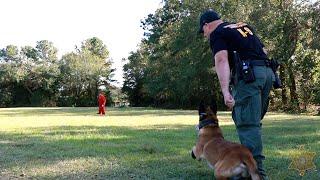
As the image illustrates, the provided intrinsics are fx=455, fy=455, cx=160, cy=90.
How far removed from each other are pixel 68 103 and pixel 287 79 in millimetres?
33376

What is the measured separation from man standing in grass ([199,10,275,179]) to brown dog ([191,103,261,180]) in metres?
0.27

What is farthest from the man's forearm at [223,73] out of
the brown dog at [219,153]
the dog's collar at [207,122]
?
the dog's collar at [207,122]

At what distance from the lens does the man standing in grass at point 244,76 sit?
15.1 ft

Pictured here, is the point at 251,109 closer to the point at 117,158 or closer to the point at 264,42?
the point at 117,158

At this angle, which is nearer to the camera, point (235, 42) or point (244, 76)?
point (244, 76)

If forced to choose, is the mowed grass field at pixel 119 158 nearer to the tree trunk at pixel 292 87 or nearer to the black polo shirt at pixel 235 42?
the black polo shirt at pixel 235 42

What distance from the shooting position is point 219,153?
4578 millimetres

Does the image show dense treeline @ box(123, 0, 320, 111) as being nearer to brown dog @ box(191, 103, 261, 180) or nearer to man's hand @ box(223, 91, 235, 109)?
brown dog @ box(191, 103, 261, 180)

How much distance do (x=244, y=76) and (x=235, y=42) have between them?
1.25 ft

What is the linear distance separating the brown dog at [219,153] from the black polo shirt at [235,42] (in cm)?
84

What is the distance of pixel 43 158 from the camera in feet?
23.7

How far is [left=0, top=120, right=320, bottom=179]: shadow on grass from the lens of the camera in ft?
19.2

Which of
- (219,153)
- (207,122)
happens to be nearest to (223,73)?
(219,153)

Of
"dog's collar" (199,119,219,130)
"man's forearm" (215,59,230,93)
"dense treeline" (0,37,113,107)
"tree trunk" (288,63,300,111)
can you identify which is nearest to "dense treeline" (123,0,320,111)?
"tree trunk" (288,63,300,111)
